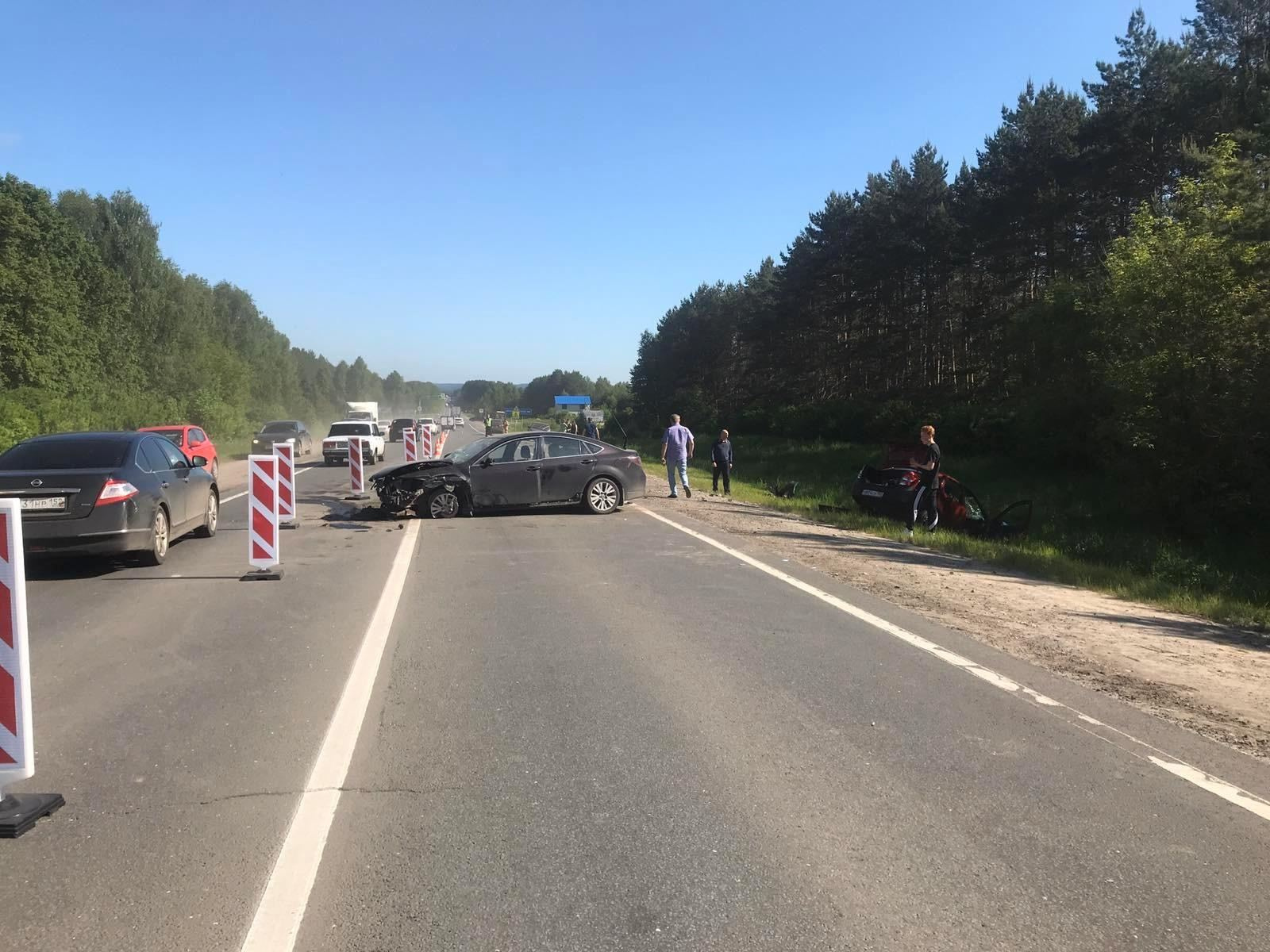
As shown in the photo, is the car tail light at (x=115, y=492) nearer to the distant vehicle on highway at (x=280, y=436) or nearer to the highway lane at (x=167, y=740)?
the highway lane at (x=167, y=740)

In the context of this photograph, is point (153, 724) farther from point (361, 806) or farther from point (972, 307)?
point (972, 307)

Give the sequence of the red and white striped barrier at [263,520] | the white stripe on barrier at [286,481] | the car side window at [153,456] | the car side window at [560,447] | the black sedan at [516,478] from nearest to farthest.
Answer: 1. the red and white striped barrier at [263,520]
2. the car side window at [153,456]
3. the white stripe on barrier at [286,481]
4. the black sedan at [516,478]
5. the car side window at [560,447]

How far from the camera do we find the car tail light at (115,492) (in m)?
9.70

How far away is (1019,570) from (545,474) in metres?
7.76

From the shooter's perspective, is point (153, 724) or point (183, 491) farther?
point (183, 491)

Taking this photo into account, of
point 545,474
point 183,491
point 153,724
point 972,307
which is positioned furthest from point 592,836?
point 972,307

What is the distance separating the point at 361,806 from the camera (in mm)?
4148

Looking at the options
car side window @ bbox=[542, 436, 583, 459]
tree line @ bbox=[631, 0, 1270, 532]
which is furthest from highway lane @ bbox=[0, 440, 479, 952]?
tree line @ bbox=[631, 0, 1270, 532]

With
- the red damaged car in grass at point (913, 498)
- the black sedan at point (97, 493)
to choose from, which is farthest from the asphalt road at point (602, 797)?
the red damaged car in grass at point (913, 498)

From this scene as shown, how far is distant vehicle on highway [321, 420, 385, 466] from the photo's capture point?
3428 cm

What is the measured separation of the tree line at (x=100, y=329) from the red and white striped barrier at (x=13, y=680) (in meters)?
27.3

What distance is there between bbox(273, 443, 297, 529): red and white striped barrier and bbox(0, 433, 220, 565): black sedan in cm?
→ 135

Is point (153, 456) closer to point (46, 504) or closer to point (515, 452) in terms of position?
point (46, 504)

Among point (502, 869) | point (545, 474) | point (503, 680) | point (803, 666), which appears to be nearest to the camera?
point (502, 869)
